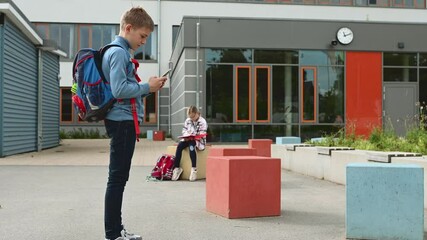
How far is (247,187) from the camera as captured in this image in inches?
263

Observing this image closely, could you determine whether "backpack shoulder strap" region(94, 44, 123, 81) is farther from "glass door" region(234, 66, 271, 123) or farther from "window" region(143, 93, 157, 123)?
"window" region(143, 93, 157, 123)

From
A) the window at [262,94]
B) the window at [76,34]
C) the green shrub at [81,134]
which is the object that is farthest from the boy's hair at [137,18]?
the window at [76,34]

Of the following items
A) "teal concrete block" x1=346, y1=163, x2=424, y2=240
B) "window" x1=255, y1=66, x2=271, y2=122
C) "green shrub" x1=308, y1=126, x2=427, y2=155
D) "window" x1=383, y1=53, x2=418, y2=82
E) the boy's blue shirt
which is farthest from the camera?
"window" x1=383, y1=53, x2=418, y2=82

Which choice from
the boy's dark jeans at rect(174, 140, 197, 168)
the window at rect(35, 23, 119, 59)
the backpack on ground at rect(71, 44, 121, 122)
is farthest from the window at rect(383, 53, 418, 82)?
the backpack on ground at rect(71, 44, 121, 122)

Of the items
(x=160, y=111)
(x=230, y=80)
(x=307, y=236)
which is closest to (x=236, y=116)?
(x=230, y=80)

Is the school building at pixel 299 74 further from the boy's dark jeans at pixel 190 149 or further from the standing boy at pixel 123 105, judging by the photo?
the standing boy at pixel 123 105

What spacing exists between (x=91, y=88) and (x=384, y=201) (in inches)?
112

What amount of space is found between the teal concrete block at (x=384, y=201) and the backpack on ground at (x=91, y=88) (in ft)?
7.85

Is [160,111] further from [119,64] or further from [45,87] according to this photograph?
[119,64]

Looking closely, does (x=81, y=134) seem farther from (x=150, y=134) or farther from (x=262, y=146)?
(x=262, y=146)

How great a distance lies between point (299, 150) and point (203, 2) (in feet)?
79.9

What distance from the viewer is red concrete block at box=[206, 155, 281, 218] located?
6.62 metres

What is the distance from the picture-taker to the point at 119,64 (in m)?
4.50

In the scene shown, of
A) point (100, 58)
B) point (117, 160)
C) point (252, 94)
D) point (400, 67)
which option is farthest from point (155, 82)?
point (400, 67)
